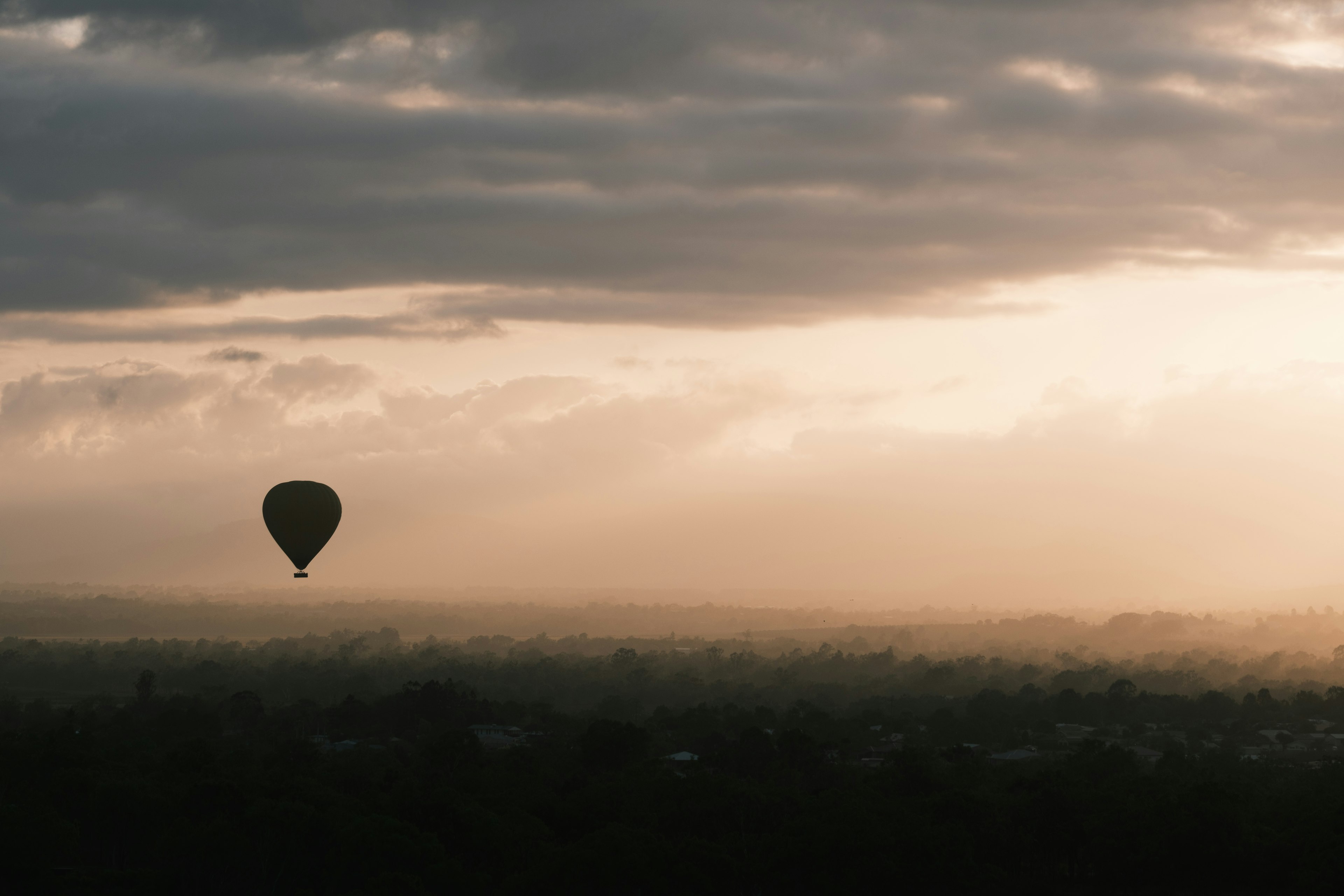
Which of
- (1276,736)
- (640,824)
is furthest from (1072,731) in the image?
(640,824)

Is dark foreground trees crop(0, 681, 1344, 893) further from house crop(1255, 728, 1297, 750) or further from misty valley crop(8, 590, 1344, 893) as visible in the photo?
house crop(1255, 728, 1297, 750)

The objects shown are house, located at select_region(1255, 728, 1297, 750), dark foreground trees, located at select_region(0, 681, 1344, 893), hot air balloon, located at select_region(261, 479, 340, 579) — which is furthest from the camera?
house, located at select_region(1255, 728, 1297, 750)

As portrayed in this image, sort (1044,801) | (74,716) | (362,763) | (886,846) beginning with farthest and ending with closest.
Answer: (74,716)
(362,763)
(1044,801)
(886,846)

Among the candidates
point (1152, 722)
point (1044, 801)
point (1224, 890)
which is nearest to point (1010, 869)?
point (1044, 801)

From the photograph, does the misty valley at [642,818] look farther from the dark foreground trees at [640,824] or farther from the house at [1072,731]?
the house at [1072,731]

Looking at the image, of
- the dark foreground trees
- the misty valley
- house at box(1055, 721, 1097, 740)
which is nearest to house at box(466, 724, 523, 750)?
the misty valley

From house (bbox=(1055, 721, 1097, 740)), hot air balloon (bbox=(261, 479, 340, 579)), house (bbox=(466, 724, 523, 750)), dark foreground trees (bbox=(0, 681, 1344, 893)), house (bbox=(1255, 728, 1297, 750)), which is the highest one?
hot air balloon (bbox=(261, 479, 340, 579))

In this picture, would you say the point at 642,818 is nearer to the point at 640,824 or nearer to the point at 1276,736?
the point at 640,824

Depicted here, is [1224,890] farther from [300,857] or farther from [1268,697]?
[1268,697]
